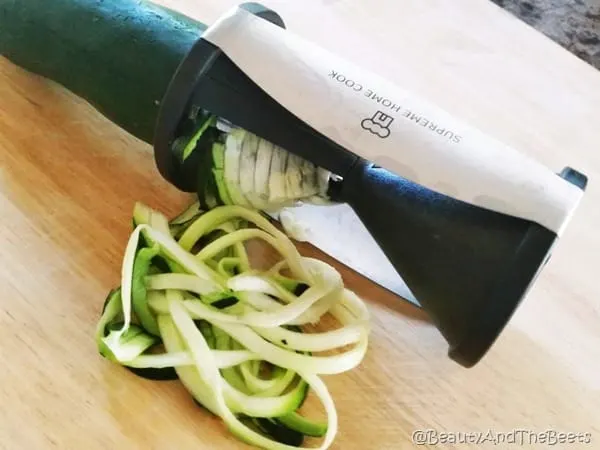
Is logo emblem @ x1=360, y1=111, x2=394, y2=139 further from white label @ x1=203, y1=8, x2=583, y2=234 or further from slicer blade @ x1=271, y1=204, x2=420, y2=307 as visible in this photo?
slicer blade @ x1=271, y1=204, x2=420, y2=307

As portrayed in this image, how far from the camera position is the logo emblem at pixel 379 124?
718 millimetres

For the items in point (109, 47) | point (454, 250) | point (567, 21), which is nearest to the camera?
point (454, 250)

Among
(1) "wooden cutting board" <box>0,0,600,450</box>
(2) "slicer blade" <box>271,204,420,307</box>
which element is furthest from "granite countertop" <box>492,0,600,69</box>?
(2) "slicer blade" <box>271,204,420,307</box>

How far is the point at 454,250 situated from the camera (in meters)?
0.70

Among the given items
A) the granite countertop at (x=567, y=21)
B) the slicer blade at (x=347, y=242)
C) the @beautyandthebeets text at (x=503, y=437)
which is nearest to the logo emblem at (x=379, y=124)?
the slicer blade at (x=347, y=242)

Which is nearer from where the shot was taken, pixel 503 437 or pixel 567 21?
pixel 503 437

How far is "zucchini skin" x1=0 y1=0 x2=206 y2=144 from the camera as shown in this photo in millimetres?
811

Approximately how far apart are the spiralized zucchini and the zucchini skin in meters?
0.11

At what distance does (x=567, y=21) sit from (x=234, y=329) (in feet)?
2.88

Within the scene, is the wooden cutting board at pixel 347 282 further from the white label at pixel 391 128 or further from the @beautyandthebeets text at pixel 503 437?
the white label at pixel 391 128

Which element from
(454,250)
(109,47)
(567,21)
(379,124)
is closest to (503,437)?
(454,250)

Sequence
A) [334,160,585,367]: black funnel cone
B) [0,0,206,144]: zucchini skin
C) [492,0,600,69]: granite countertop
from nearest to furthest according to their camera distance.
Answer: [334,160,585,367]: black funnel cone < [0,0,206,144]: zucchini skin < [492,0,600,69]: granite countertop

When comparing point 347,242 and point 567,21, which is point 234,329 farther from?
point 567,21

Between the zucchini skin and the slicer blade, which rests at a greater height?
the zucchini skin
